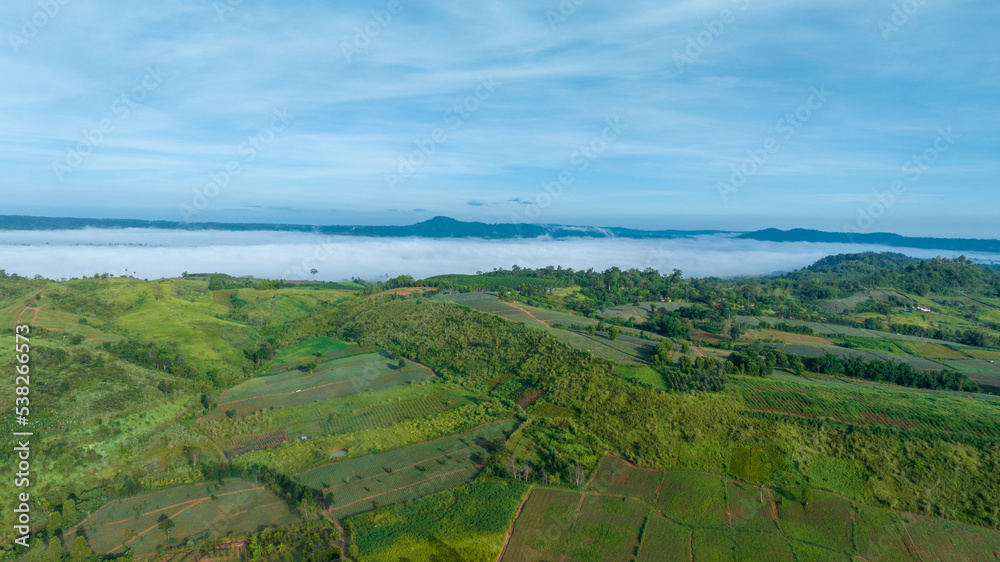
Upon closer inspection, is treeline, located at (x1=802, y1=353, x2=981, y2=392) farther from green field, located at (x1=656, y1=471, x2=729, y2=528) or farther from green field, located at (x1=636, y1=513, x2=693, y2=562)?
green field, located at (x1=636, y1=513, x2=693, y2=562)

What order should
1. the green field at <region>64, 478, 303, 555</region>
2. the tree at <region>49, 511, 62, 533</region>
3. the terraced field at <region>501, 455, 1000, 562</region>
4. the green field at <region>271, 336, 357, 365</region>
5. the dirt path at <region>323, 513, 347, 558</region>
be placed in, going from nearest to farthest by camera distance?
the terraced field at <region>501, 455, 1000, 562</region> → the dirt path at <region>323, 513, 347, 558</region> → the tree at <region>49, 511, 62, 533</region> → the green field at <region>64, 478, 303, 555</region> → the green field at <region>271, 336, 357, 365</region>

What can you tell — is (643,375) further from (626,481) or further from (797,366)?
(797,366)

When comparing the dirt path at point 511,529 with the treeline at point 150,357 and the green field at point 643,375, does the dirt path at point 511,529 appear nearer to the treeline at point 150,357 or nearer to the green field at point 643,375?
the green field at point 643,375


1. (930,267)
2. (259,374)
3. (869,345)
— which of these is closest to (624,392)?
(259,374)

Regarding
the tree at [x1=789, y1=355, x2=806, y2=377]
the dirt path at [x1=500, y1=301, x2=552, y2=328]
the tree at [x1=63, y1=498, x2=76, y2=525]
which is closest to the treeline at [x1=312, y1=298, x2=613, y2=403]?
the dirt path at [x1=500, y1=301, x2=552, y2=328]

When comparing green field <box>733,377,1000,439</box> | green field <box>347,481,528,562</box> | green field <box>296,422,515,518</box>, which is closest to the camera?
green field <box>347,481,528,562</box>

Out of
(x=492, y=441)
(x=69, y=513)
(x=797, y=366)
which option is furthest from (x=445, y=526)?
(x=797, y=366)

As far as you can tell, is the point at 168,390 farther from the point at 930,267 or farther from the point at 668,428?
the point at 930,267
